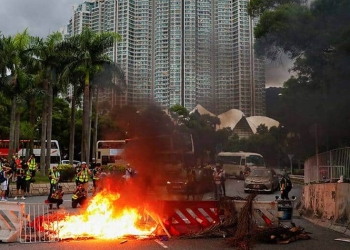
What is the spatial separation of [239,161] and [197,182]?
5.23ft

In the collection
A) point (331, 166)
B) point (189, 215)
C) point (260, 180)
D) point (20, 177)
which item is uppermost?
point (331, 166)

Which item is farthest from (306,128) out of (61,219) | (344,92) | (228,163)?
(61,219)

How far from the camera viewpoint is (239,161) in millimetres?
13086

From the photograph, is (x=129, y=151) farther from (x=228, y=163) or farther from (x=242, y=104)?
(x=242, y=104)

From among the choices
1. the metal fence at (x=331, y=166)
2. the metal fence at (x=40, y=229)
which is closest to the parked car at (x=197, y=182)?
the metal fence at (x=40, y=229)

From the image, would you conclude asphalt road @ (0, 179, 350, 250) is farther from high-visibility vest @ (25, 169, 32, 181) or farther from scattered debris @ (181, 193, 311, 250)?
high-visibility vest @ (25, 169, 32, 181)

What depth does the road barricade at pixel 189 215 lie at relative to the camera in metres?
10.7

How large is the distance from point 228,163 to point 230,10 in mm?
4226

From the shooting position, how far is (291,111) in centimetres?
1638

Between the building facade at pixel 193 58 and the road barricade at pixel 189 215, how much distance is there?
7.94ft

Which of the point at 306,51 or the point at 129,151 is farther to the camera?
the point at 306,51

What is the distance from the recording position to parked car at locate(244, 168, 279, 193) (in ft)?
45.8

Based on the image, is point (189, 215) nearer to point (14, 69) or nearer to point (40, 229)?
point (40, 229)

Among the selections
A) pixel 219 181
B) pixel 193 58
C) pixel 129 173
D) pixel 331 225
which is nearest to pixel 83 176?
pixel 129 173
